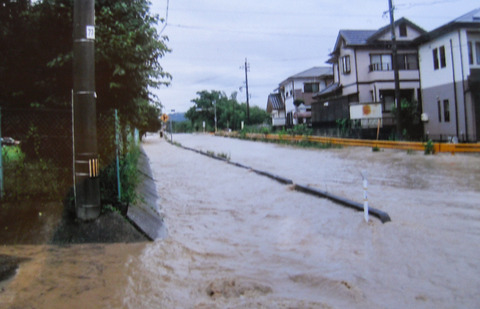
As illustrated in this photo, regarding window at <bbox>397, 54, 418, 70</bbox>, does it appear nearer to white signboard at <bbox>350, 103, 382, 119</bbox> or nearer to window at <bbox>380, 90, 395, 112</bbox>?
window at <bbox>380, 90, 395, 112</bbox>

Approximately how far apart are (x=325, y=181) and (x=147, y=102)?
7345 mm

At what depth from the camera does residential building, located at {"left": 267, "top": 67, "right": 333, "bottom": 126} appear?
54.9 m

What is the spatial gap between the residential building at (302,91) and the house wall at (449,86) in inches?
946

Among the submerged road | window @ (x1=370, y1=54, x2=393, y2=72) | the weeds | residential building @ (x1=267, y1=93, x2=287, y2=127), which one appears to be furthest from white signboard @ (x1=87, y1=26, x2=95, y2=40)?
residential building @ (x1=267, y1=93, x2=287, y2=127)

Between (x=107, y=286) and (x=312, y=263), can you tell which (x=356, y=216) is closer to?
(x=312, y=263)

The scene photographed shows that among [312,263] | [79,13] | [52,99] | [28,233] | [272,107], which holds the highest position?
[272,107]

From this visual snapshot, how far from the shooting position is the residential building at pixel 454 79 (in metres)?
25.1

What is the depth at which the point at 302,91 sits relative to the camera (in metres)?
57.7

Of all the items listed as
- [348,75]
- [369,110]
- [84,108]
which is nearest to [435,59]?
[369,110]

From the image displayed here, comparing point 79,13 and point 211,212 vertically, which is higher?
point 79,13

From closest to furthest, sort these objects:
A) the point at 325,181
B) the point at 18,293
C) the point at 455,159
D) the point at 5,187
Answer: the point at 18,293 → the point at 5,187 → the point at 325,181 → the point at 455,159

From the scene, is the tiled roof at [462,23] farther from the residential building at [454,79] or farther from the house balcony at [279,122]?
the house balcony at [279,122]

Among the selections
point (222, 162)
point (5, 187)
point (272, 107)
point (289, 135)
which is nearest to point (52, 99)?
point (5, 187)

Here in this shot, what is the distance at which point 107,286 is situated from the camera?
514cm
